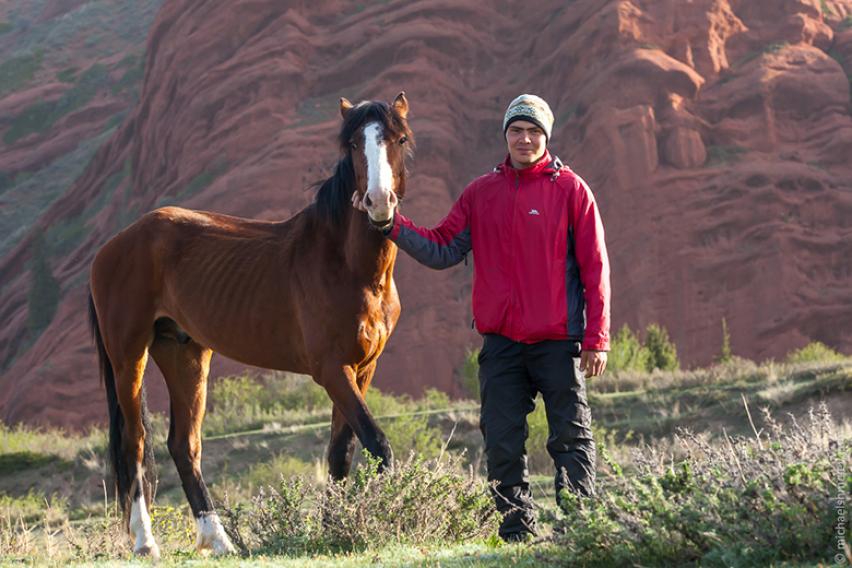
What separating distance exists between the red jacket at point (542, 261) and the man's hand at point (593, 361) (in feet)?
0.12

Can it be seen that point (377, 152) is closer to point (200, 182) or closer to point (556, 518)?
point (556, 518)

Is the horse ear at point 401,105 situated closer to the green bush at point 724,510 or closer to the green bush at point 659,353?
the green bush at point 724,510

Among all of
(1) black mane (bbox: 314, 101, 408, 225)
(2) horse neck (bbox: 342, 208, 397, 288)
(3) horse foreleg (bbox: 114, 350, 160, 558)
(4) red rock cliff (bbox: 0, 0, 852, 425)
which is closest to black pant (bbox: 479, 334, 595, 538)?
(2) horse neck (bbox: 342, 208, 397, 288)

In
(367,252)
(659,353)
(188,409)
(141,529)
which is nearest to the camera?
(367,252)

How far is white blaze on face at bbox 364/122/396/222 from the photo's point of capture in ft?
18.9

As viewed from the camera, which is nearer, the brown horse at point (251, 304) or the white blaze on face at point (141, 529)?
the brown horse at point (251, 304)

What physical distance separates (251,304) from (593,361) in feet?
8.82

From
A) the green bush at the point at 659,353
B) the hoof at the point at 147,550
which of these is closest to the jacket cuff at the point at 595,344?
the hoof at the point at 147,550

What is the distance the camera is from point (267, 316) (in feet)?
23.6

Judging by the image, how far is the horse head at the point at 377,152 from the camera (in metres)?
5.80

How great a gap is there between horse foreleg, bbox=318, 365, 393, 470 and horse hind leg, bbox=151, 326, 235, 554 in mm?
1108

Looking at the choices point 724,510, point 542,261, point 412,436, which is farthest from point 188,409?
point 412,436

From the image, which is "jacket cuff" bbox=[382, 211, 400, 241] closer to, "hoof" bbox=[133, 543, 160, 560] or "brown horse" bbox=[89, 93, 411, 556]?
"brown horse" bbox=[89, 93, 411, 556]

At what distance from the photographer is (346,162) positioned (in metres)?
6.67
